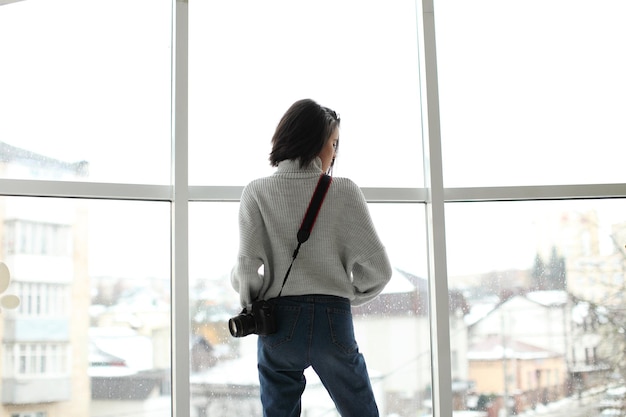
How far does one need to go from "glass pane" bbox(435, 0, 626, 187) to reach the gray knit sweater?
0.95m

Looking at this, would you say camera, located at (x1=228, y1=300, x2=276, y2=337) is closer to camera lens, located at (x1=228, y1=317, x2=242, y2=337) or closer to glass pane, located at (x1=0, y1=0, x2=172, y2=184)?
camera lens, located at (x1=228, y1=317, x2=242, y2=337)

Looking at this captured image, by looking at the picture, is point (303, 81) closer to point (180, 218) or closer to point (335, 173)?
point (335, 173)

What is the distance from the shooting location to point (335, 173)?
3084mm

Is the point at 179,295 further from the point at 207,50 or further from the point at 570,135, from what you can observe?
the point at 570,135

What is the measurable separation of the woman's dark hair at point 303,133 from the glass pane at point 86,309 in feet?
2.50

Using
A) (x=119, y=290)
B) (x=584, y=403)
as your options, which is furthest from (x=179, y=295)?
(x=584, y=403)

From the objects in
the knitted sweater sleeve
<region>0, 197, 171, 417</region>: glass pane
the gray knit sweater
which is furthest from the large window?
the knitted sweater sleeve

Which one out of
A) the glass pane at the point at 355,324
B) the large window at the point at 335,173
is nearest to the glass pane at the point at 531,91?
the large window at the point at 335,173

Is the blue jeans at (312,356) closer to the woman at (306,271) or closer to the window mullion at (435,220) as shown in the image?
the woman at (306,271)

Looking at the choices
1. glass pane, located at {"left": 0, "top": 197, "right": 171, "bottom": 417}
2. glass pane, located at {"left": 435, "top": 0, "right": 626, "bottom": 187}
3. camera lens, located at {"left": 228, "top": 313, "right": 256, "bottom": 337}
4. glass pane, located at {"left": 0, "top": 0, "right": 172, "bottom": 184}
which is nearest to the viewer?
camera lens, located at {"left": 228, "top": 313, "right": 256, "bottom": 337}

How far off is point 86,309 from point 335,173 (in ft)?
3.49

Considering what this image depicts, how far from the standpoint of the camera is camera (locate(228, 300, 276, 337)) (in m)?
2.17

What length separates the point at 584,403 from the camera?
3.10m

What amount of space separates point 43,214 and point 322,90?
116cm
